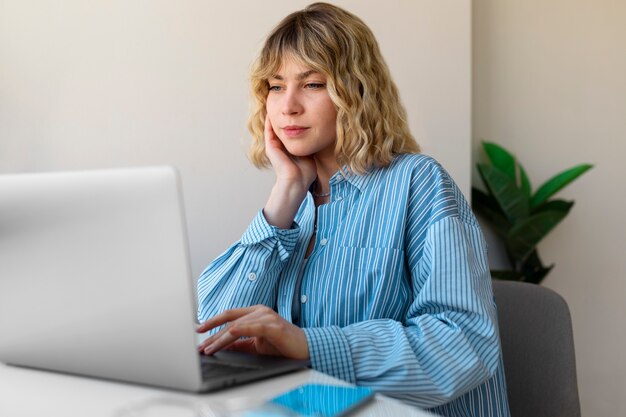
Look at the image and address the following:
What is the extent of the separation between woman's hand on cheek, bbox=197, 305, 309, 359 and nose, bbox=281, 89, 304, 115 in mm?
574

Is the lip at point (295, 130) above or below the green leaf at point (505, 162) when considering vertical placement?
above

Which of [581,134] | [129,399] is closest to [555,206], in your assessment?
[581,134]

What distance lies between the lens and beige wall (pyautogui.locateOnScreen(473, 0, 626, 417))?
10.2 ft

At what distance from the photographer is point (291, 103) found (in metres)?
1.57

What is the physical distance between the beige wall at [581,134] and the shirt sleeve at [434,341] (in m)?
1.91

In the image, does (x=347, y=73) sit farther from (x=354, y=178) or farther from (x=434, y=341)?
(x=434, y=341)

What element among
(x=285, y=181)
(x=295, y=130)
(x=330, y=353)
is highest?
(x=295, y=130)

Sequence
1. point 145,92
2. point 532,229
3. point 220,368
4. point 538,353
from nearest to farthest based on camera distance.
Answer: point 220,368, point 538,353, point 145,92, point 532,229

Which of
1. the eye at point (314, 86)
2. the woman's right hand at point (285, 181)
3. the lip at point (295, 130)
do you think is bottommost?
the woman's right hand at point (285, 181)

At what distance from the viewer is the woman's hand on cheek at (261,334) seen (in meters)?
1.04

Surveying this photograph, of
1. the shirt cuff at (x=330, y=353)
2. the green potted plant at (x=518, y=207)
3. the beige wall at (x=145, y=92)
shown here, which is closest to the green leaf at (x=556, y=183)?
the green potted plant at (x=518, y=207)

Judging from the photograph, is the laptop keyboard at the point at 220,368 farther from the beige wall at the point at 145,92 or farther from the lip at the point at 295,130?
the beige wall at the point at 145,92

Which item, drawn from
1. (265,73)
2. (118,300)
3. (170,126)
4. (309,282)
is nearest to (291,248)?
(309,282)

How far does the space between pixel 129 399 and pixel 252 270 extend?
2.04ft
